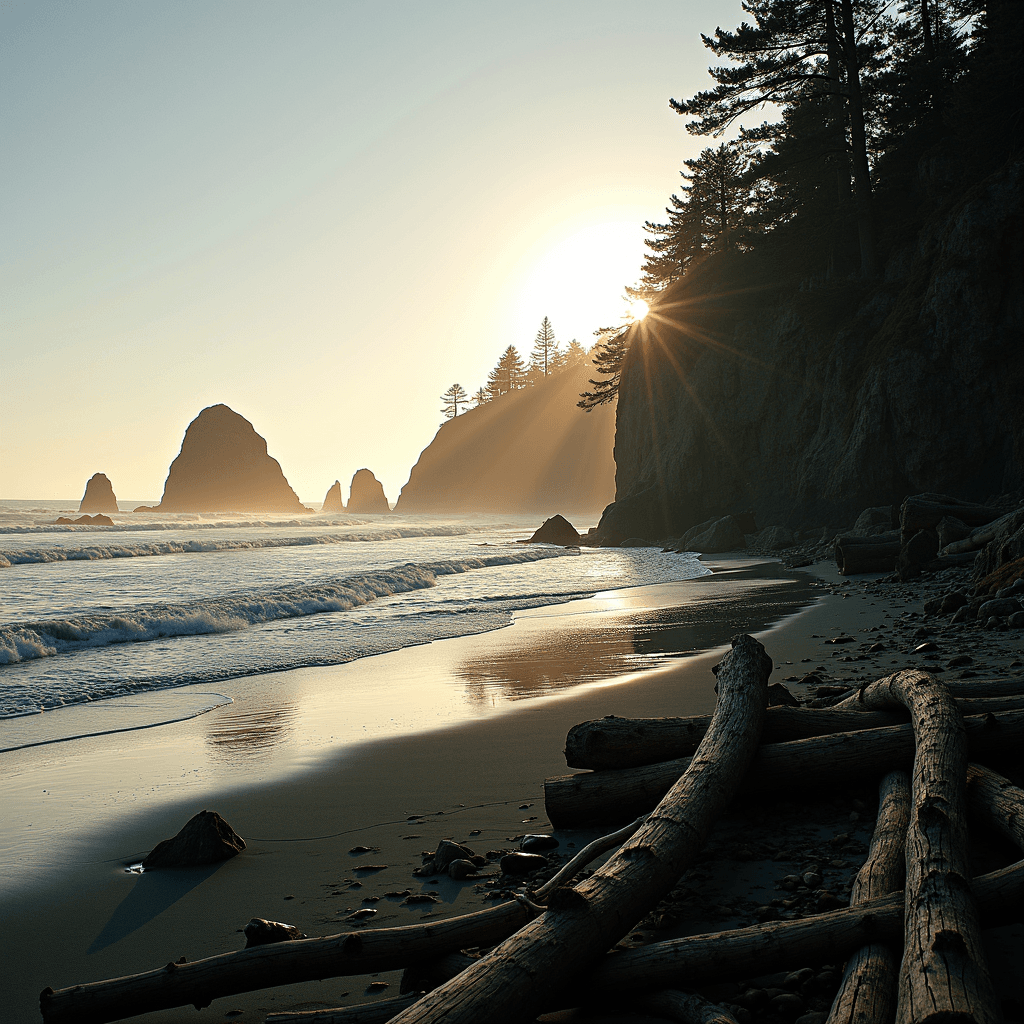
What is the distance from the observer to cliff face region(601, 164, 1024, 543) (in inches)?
715

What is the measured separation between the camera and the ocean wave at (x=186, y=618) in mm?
9810

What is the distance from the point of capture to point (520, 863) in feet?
10.4

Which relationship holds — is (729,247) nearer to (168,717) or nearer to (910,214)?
(910,214)

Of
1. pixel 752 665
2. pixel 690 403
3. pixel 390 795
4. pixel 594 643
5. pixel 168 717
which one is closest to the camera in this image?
pixel 752 665

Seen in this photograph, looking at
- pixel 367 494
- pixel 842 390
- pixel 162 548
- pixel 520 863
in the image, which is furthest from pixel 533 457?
pixel 520 863

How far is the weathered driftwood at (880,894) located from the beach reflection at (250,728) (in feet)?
13.8

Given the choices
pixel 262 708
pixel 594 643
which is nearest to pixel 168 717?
pixel 262 708

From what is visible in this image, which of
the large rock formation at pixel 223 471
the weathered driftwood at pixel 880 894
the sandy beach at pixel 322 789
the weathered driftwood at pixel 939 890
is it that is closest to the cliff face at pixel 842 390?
the sandy beach at pixel 322 789

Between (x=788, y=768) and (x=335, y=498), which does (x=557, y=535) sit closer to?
(x=788, y=768)

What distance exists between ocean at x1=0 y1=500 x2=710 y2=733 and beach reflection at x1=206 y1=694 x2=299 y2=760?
58cm

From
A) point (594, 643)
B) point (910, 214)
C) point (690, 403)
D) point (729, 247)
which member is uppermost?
point (729, 247)

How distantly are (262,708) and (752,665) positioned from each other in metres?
4.76

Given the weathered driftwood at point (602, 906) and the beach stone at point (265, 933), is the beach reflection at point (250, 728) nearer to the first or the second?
the beach stone at point (265, 933)

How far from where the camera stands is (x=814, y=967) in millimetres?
2238
